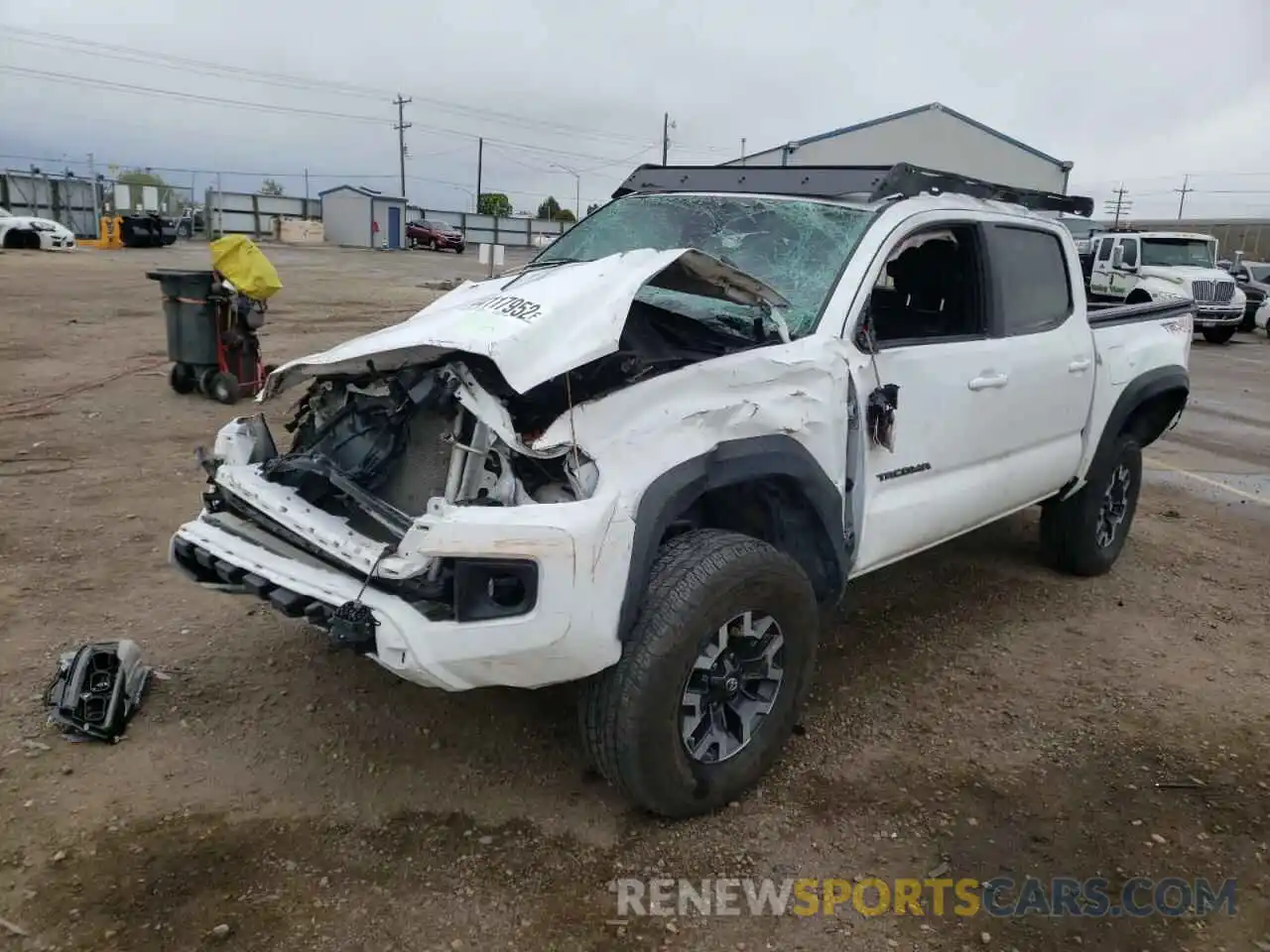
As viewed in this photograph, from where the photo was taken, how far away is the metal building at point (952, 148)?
733 inches

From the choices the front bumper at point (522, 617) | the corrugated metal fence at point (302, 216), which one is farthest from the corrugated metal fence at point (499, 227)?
the front bumper at point (522, 617)

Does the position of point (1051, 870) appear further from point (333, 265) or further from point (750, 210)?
point (333, 265)

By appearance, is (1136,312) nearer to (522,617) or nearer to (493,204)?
(522,617)

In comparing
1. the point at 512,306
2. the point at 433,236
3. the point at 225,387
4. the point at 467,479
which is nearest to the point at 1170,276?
the point at 225,387

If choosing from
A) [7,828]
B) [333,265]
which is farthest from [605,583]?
[333,265]

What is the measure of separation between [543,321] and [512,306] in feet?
0.76

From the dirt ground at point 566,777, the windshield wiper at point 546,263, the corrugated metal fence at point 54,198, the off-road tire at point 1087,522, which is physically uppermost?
the corrugated metal fence at point 54,198

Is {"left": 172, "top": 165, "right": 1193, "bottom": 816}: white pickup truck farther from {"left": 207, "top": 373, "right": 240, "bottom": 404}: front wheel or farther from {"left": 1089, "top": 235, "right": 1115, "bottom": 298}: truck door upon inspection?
{"left": 1089, "top": 235, "right": 1115, "bottom": 298}: truck door

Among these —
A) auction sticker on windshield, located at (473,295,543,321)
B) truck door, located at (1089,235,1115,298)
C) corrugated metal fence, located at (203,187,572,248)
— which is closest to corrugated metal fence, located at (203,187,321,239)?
corrugated metal fence, located at (203,187,572,248)

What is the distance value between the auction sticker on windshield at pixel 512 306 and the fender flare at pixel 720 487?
61 cm

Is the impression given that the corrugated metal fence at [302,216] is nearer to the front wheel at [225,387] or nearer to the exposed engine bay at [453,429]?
the front wheel at [225,387]

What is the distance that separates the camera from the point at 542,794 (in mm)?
3129

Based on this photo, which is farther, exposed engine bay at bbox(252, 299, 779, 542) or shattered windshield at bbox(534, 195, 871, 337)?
shattered windshield at bbox(534, 195, 871, 337)

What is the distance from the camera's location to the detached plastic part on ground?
3274 millimetres
